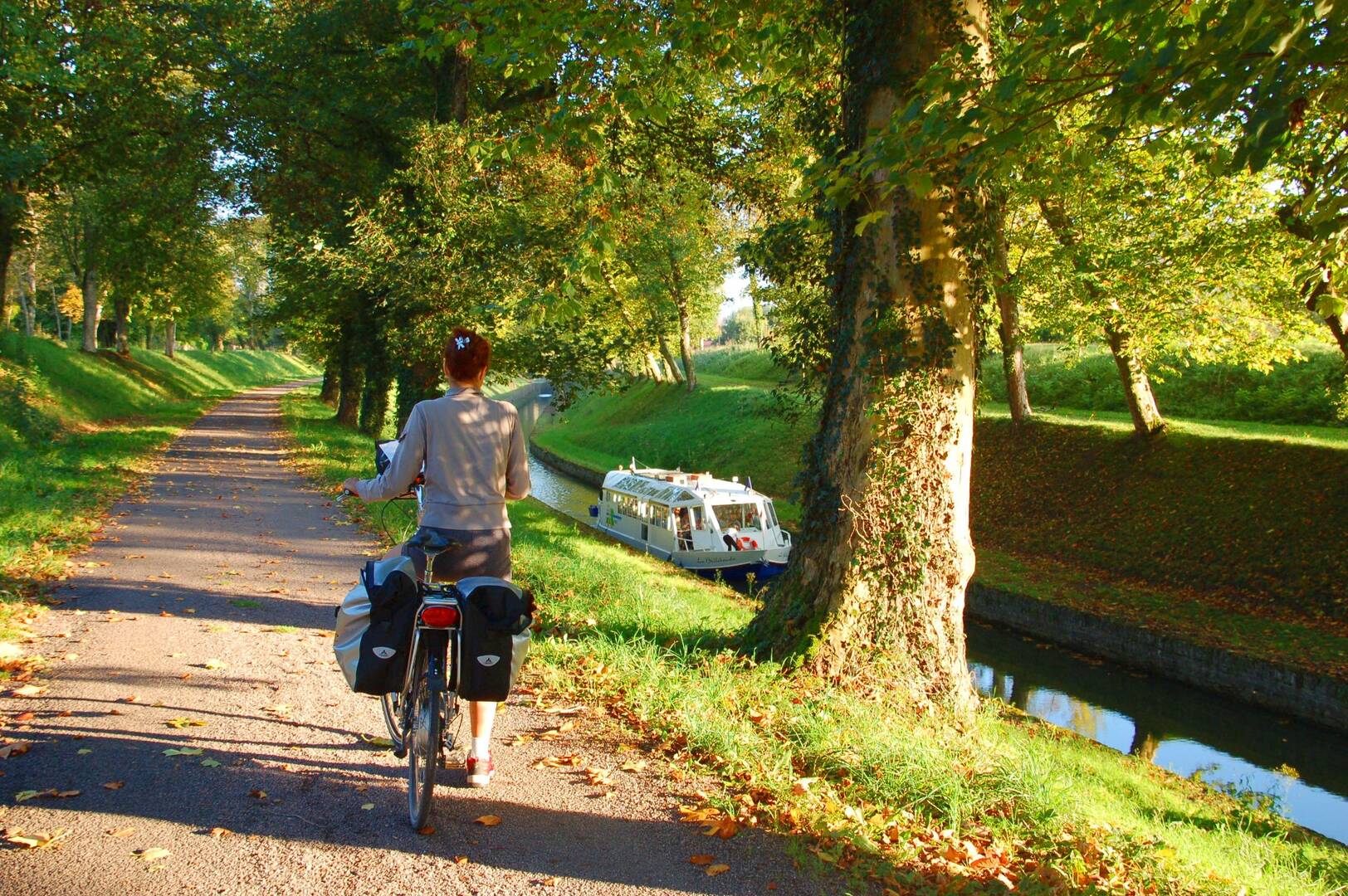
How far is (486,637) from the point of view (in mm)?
4266

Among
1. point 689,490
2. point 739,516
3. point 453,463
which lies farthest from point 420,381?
point 453,463

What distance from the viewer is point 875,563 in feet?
23.7

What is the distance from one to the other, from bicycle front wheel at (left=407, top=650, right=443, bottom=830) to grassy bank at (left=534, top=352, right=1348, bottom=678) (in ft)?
29.2

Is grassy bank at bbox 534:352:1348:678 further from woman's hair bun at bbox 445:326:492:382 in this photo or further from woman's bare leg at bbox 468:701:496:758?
woman's bare leg at bbox 468:701:496:758

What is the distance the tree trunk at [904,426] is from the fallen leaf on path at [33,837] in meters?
4.61

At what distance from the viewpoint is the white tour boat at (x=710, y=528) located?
21.0 metres

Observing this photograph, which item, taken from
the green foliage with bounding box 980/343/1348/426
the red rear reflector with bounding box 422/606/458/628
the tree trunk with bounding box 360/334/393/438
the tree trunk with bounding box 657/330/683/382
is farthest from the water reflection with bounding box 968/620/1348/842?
the tree trunk with bounding box 657/330/683/382

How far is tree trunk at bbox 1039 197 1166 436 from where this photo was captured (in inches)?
709

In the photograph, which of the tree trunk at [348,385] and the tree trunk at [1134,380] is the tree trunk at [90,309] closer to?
the tree trunk at [348,385]

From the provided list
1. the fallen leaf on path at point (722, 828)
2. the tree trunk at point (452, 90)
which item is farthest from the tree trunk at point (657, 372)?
the fallen leaf on path at point (722, 828)

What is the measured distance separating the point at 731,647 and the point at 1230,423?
21474 millimetres

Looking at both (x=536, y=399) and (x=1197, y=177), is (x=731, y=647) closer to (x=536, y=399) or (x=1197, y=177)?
(x=1197, y=177)

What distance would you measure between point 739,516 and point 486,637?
17654 mm

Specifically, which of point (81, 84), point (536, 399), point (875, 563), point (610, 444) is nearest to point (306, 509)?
point (81, 84)
